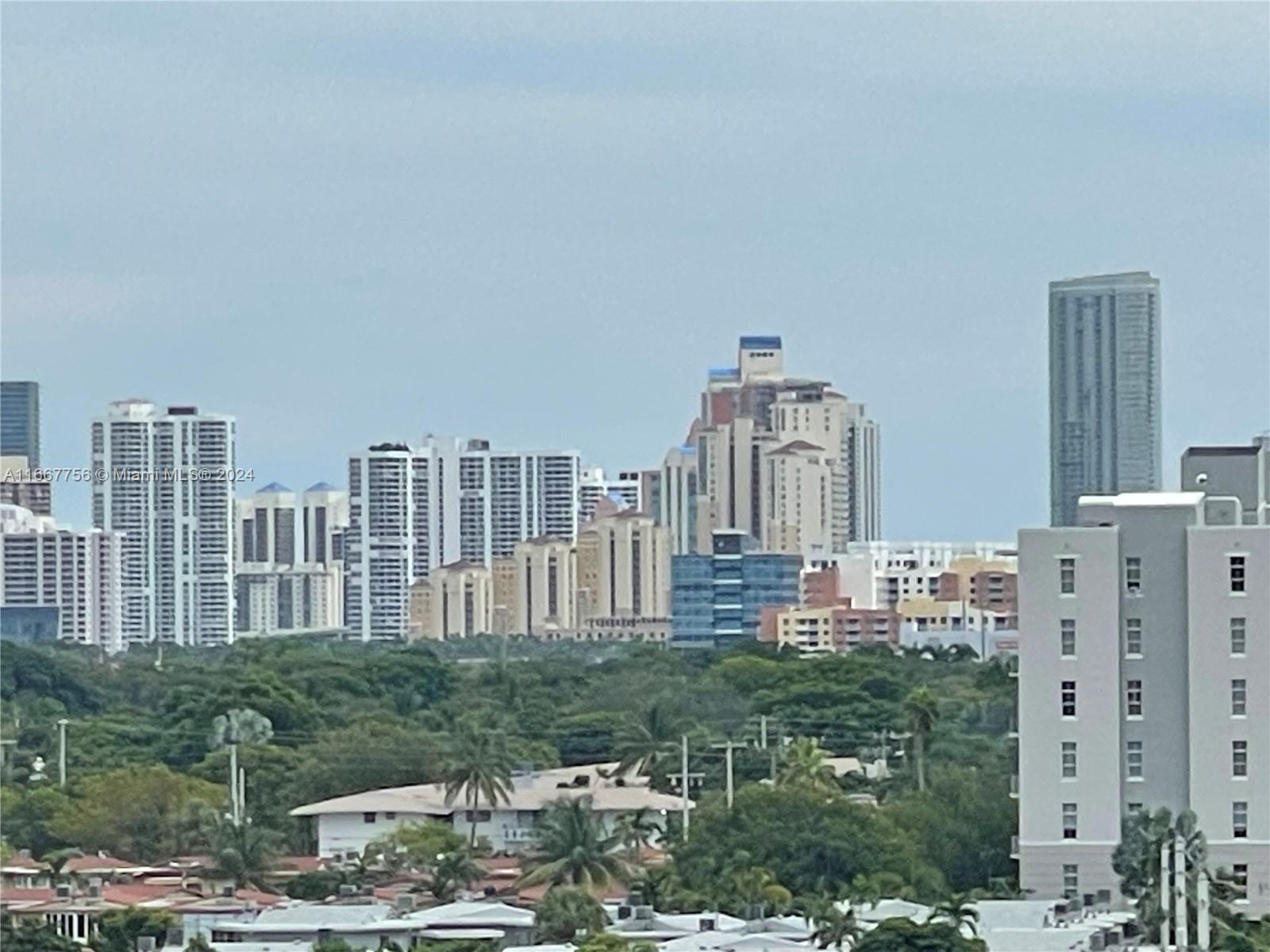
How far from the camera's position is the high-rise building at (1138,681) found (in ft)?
58.1

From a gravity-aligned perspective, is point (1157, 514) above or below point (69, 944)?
above

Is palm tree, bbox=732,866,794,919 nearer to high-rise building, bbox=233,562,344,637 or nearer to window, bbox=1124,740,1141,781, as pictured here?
window, bbox=1124,740,1141,781

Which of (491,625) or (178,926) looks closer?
(178,926)

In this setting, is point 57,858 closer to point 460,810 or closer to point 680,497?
point 460,810

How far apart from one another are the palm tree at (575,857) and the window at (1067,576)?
2198 millimetres

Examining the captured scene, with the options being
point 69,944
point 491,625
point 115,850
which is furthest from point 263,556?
point 69,944

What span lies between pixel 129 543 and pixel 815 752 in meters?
25.8

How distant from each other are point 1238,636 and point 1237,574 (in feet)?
0.86

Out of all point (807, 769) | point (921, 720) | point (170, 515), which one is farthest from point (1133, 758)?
point (170, 515)

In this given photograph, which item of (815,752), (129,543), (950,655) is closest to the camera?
(815,752)

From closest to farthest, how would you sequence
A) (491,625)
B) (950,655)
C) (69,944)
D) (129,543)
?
1. (69,944)
2. (950,655)
3. (129,543)
4. (491,625)

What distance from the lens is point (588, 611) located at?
2276 inches

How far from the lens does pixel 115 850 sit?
69.0 feet

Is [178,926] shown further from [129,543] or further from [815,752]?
[129,543]
